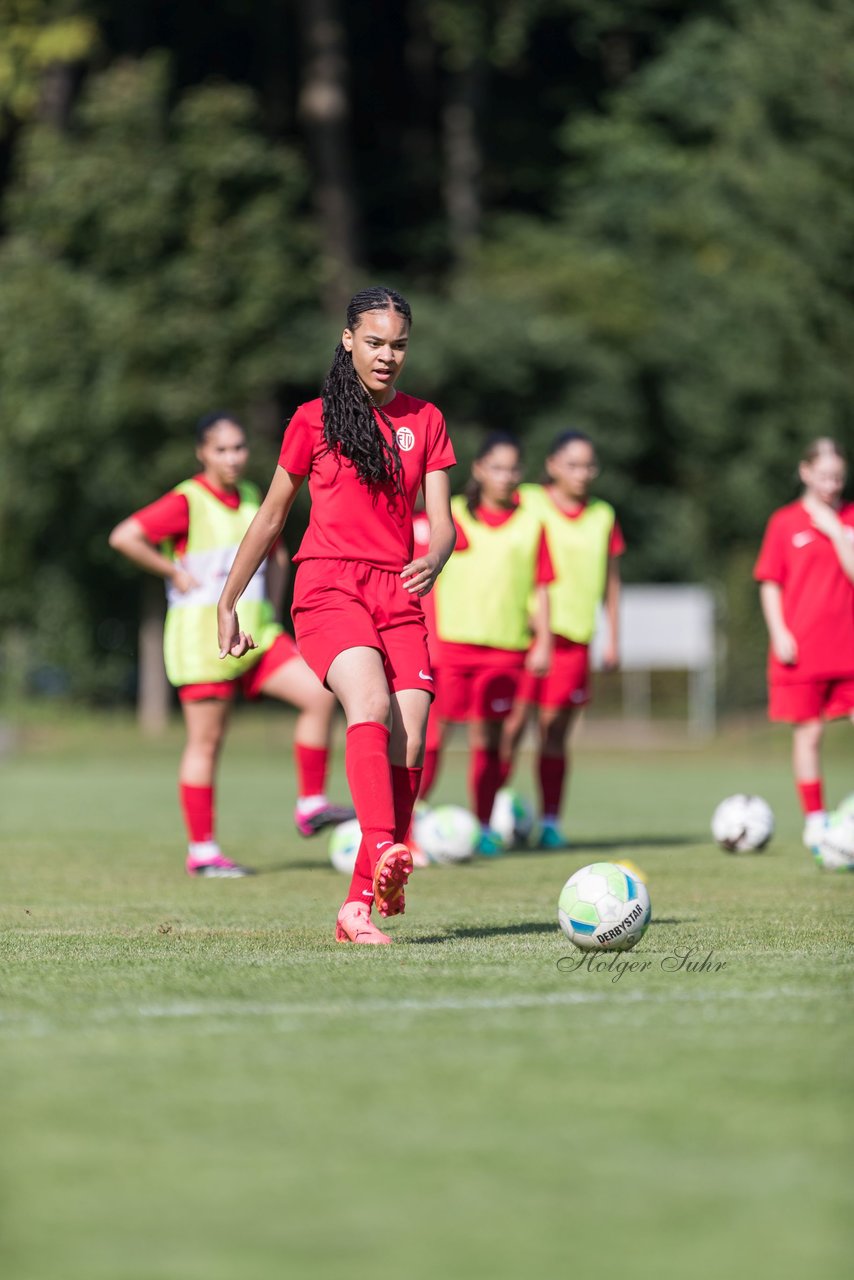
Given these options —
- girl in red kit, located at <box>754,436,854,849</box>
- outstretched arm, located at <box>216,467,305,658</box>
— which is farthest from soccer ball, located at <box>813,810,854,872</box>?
outstretched arm, located at <box>216,467,305,658</box>

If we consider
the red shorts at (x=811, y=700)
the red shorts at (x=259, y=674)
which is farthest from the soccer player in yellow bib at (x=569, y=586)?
the red shorts at (x=259, y=674)

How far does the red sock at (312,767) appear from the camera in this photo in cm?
1046

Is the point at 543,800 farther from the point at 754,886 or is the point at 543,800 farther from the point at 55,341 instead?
the point at 55,341

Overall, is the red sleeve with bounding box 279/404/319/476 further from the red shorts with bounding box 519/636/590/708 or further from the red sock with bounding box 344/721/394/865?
the red shorts with bounding box 519/636/590/708

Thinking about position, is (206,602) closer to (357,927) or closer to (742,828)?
(742,828)

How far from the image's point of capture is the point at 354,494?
6895 mm

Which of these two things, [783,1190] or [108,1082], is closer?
[783,1190]

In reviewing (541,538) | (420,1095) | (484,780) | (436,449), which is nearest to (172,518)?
(541,538)

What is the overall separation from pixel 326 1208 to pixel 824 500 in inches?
313

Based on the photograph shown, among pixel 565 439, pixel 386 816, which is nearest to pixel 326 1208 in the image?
pixel 386 816

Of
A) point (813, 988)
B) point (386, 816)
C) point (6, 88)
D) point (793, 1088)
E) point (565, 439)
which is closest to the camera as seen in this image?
point (793, 1088)

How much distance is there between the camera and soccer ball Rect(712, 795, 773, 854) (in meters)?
11.0

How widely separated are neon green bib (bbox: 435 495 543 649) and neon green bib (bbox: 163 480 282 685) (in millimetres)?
1599

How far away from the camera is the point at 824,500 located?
35.4 feet
